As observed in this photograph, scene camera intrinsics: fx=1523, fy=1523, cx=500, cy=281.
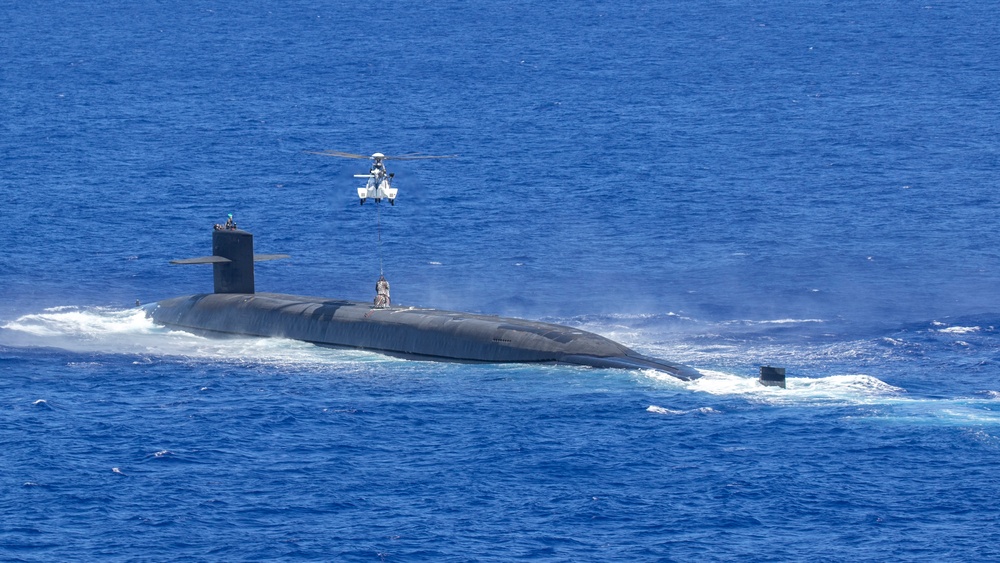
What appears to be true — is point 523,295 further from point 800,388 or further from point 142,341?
point 800,388

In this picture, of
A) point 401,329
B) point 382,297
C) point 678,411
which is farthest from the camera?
point 382,297

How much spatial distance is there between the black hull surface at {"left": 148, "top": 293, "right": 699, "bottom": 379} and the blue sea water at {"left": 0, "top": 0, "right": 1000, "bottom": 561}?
146 cm

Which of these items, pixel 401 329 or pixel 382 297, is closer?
pixel 401 329

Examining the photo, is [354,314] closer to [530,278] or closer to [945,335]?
[530,278]

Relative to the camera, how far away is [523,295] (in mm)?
99875

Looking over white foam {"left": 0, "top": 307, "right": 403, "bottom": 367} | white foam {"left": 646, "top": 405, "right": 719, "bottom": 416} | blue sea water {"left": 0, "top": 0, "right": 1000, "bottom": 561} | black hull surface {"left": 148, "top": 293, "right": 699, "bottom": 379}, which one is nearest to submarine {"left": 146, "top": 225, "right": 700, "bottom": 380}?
black hull surface {"left": 148, "top": 293, "right": 699, "bottom": 379}

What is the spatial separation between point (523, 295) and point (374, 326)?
1728 centimetres

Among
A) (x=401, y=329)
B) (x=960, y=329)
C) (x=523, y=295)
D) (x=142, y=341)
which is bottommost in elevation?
(x=960, y=329)

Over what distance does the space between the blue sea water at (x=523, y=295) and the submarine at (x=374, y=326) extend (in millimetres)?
1560

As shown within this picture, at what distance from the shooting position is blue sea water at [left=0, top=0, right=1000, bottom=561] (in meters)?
58.1

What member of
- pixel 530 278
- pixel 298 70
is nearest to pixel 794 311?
pixel 530 278

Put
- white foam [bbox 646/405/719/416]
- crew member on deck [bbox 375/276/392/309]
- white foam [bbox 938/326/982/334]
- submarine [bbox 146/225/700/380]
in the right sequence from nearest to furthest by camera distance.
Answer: white foam [bbox 646/405/719/416], submarine [bbox 146/225/700/380], white foam [bbox 938/326/982/334], crew member on deck [bbox 375/276/392/309]

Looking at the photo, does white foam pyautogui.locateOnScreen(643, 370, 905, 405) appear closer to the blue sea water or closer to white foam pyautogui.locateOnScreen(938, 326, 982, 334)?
the blue sea water

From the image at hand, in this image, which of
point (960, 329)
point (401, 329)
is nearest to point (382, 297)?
point (401, 329)
